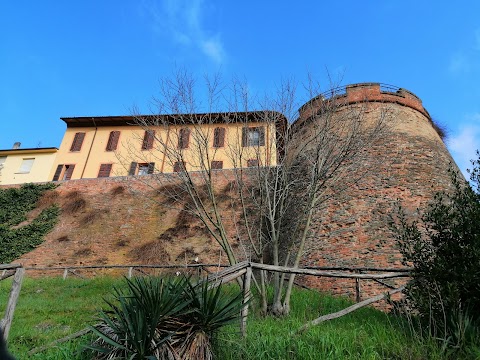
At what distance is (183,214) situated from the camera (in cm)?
1600

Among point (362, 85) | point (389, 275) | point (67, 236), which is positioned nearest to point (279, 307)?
point (389, 275)

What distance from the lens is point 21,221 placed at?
17.5 m

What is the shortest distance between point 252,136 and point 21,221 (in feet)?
46.2

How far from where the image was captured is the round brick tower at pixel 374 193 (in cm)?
955

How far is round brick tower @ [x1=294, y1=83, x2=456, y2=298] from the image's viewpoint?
9.55 meters

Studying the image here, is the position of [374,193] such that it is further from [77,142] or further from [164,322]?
[77,142]

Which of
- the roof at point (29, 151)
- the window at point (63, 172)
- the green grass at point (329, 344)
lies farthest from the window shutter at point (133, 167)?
the green grass at point (329, 344)

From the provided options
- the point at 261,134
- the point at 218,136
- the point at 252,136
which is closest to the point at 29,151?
the point at 218,136

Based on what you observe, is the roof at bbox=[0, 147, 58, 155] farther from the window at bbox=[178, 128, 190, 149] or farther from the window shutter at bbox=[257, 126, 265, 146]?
the window shutter at bbox=[257, 126, 265, 146]

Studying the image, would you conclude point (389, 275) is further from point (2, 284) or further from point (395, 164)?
point (2, 284)

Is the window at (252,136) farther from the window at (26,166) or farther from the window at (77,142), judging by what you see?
the window at (26,166)

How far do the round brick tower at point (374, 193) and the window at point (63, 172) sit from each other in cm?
1843

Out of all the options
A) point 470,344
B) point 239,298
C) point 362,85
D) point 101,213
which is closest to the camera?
point 470,344

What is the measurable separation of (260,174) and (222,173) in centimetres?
915
